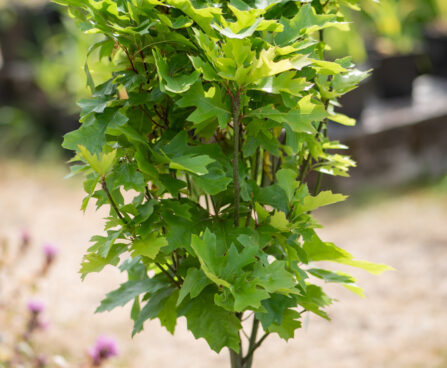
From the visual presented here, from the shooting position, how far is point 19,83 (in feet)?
17.6

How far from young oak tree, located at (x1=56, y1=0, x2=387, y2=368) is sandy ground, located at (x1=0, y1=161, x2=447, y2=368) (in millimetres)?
1504

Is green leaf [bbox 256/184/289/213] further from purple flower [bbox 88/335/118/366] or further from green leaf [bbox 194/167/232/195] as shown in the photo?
purple flower [bbox 88/335/118/366]

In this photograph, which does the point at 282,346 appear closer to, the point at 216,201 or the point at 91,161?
the point at 216,201

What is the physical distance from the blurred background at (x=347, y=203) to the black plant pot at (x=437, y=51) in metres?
0.01

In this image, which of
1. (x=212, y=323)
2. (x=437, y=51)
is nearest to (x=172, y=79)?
(x=212, y=323)

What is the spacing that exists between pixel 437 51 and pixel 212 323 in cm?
528

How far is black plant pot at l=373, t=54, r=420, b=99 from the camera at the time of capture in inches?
190

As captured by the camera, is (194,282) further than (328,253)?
No

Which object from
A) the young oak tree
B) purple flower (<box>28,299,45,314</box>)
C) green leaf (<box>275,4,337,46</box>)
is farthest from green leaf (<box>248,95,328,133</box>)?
purple flower (<box>28,299,45,314</box>)

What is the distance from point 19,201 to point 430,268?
2805 millimetres

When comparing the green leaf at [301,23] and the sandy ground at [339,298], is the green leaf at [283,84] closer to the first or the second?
the green leaf at [301,23]

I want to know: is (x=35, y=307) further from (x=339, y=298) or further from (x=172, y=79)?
(x=339, y=298)

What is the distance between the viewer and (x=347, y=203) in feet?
13.3

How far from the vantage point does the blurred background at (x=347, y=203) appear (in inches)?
104
